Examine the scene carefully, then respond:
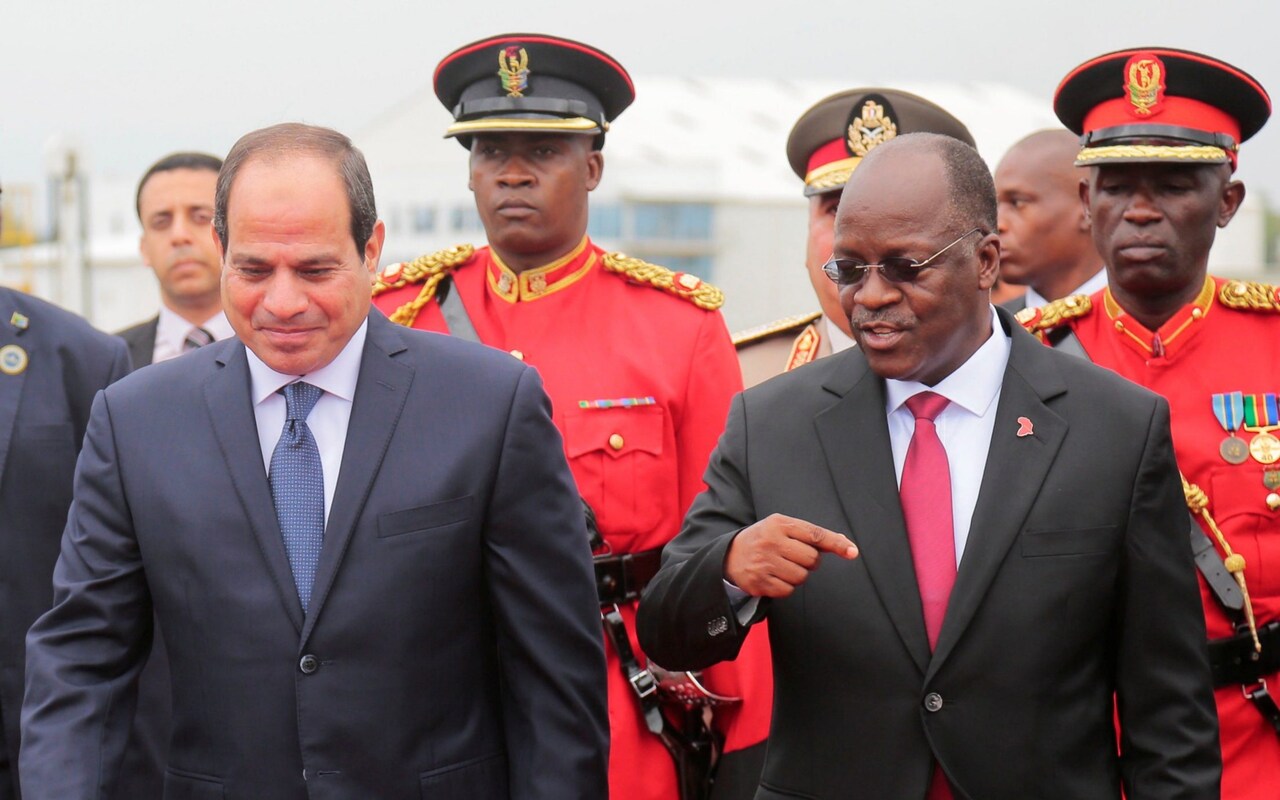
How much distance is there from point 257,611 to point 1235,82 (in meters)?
2.93

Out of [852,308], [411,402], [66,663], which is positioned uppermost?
[852,308]

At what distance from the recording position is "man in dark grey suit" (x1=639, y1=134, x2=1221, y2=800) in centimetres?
324

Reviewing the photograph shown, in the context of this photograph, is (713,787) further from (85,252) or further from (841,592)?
(85,252)

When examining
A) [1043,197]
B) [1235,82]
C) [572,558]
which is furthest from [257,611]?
[1043,197]

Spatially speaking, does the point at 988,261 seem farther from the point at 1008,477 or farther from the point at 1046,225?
the point at 1046,225

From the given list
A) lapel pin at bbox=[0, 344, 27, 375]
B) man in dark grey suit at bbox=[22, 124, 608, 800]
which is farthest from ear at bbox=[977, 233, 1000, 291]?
lapel pin at bbox=[0, 344, 27, 375]

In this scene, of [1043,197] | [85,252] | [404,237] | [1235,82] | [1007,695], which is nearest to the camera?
[1007,695]

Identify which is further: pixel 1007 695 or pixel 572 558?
pixel 572 558

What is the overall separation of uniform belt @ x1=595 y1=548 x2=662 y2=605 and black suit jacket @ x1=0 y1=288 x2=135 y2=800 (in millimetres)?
1309

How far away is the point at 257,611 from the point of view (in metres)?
3.34

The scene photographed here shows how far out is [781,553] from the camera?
310 centimetres

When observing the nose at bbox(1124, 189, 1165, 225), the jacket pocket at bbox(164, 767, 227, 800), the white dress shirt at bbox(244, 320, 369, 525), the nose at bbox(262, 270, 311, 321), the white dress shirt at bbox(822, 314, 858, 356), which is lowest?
the jacket pocket at bbox(164, 767, 227, 800)

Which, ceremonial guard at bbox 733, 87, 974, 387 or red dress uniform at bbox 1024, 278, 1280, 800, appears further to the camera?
ceremonial guard at bbox 733, 87, 974, 387

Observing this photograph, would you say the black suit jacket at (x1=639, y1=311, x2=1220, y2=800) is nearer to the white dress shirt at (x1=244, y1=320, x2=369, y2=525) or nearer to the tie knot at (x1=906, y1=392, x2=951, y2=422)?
the tie knot at (x1=906, y1=392, x2=951, y2=422)
